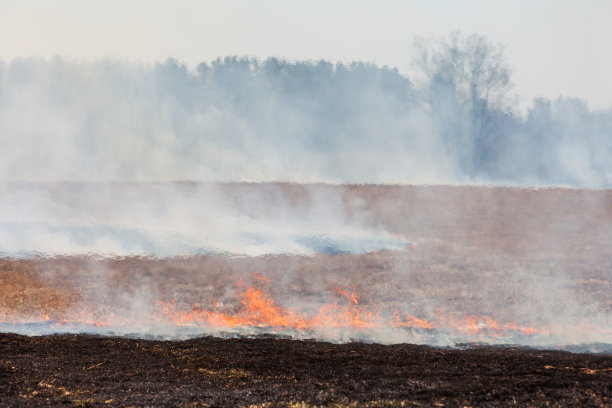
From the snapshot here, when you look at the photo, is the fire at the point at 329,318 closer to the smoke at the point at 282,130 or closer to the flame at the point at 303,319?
the flame at the point at 303,319

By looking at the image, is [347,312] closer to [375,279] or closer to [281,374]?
[375,279]

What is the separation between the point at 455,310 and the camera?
32.0 meters

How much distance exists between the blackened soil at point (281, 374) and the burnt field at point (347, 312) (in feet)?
0.30

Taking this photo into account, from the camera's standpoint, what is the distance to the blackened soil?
42.4 ft

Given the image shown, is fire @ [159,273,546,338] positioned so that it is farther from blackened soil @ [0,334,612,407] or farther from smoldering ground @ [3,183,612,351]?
blackened soil @ [0,334,612,407]

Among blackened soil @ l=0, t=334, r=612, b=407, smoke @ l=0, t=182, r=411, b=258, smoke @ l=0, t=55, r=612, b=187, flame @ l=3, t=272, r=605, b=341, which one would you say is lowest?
blackened soil @ l=0, t=334, r=612, b=407

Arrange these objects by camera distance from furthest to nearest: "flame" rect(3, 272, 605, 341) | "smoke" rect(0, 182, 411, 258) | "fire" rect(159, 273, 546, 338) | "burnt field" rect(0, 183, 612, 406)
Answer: "smoke" rect(0, 182, 411, 258)
"fire" rect(159, 273, 546, 338)
"flame" rect(3, 272, 605, 341)
"burnt field" rect(0, 183, 612, 406)

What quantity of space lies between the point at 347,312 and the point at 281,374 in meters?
14.7

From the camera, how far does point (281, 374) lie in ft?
53.9

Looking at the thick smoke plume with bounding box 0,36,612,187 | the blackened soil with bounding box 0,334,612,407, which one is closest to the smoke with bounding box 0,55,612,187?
the thick smoke plume with bounding box 0,36,612,187

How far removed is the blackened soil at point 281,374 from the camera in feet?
42.4

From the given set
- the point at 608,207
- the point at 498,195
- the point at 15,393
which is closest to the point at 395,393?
the point at 15,393

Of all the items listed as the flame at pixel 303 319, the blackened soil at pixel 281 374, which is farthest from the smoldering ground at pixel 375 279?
the blackened soil at pixel 281 374

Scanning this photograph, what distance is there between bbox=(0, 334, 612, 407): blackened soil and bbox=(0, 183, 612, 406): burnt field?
0.09 meters
